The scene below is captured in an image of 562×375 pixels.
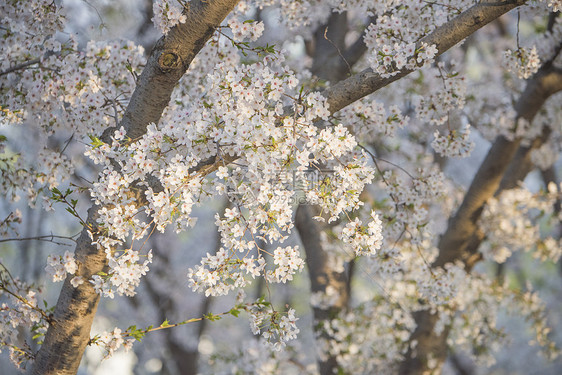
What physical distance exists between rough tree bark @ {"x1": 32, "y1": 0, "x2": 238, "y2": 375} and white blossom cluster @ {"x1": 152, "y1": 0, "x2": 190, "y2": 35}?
35 mm

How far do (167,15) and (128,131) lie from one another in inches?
25.7

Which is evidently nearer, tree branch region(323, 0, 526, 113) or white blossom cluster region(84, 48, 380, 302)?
white blossom cluster region(84, 48, 380, 302)

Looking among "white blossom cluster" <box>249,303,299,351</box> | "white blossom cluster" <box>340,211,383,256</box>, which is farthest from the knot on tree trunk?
"white blossom cluster" <box>249,303,299,351</box>

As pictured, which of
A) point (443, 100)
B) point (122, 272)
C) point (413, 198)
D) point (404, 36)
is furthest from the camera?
point (413, 198)

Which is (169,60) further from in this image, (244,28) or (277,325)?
(277,325)

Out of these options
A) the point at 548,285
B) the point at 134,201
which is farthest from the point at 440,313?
the point at 548,285

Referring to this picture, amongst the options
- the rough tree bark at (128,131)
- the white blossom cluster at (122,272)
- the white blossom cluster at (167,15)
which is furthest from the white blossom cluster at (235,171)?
the white blossom cluster at (167,15)

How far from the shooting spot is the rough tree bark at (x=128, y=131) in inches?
104

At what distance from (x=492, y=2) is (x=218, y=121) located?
5.16ft

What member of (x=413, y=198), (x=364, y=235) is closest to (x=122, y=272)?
(x=364, y=235)

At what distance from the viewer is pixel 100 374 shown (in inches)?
506

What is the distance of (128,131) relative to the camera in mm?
2814

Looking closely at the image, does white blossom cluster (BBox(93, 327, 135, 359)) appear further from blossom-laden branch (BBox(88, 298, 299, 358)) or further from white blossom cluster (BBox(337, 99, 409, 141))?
white blossom cluster (BBox(337, 99, 409, 141))

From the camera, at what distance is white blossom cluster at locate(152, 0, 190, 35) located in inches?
104
